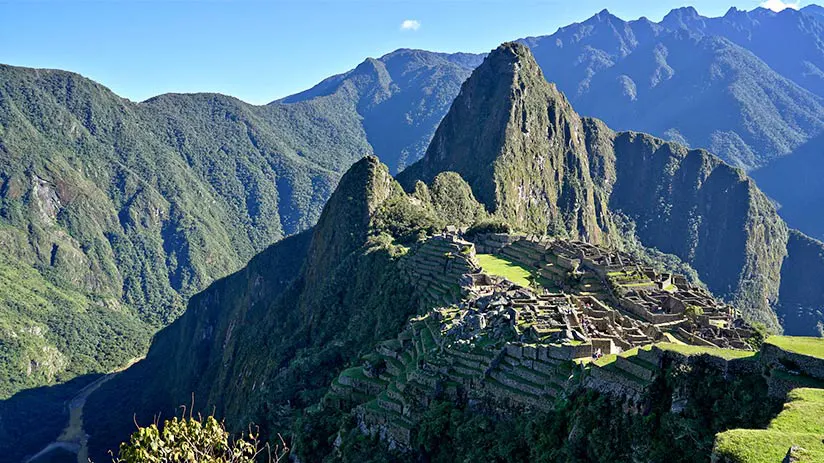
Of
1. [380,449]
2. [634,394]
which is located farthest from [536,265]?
[634,394]

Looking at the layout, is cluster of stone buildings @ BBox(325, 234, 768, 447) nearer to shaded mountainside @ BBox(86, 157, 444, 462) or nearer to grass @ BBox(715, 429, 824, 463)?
grass @ BBox(715, 429, 824, 463)

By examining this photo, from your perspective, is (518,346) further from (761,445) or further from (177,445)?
(177,445)

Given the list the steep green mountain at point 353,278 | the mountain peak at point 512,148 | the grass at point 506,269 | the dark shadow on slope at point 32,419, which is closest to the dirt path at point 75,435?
the dark shadow on slope at point 32,419

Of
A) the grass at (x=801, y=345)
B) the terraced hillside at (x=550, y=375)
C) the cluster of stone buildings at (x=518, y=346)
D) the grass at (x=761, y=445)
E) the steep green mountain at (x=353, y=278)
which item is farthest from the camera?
the steep green mountain at (x=353, y=278)

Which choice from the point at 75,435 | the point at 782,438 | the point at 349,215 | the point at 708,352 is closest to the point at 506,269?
the point at 349,215

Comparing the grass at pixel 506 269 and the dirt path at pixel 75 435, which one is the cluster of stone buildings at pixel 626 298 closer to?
the grass at pixel 506 269

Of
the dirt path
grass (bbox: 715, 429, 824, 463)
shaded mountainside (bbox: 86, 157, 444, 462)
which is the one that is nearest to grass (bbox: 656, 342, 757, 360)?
grass (bbox: 715, 429, 824, 463)
